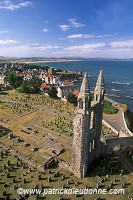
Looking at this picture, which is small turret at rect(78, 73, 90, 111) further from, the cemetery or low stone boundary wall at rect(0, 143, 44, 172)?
low stone boundary wall at rect(0, 143, 44, 172)

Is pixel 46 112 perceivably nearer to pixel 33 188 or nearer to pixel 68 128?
pixel 68 128

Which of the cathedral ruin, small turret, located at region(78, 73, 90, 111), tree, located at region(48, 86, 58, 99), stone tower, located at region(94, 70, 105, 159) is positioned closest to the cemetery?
the cathedral ruin

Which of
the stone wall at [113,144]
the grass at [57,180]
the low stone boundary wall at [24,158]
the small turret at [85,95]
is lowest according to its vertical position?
the grass at [57,180]

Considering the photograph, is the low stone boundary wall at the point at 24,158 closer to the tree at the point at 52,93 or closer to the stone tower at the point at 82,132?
the stone tower at the point at 82,132

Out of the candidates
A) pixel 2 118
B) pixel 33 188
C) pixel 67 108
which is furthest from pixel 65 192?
pixel 67 108

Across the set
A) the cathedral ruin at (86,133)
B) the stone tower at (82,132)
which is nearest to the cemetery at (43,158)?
the cathedral ruin at (86,133)

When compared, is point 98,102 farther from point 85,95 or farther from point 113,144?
point 113,144

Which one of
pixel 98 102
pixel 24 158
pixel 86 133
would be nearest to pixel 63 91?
pixel 24 158
